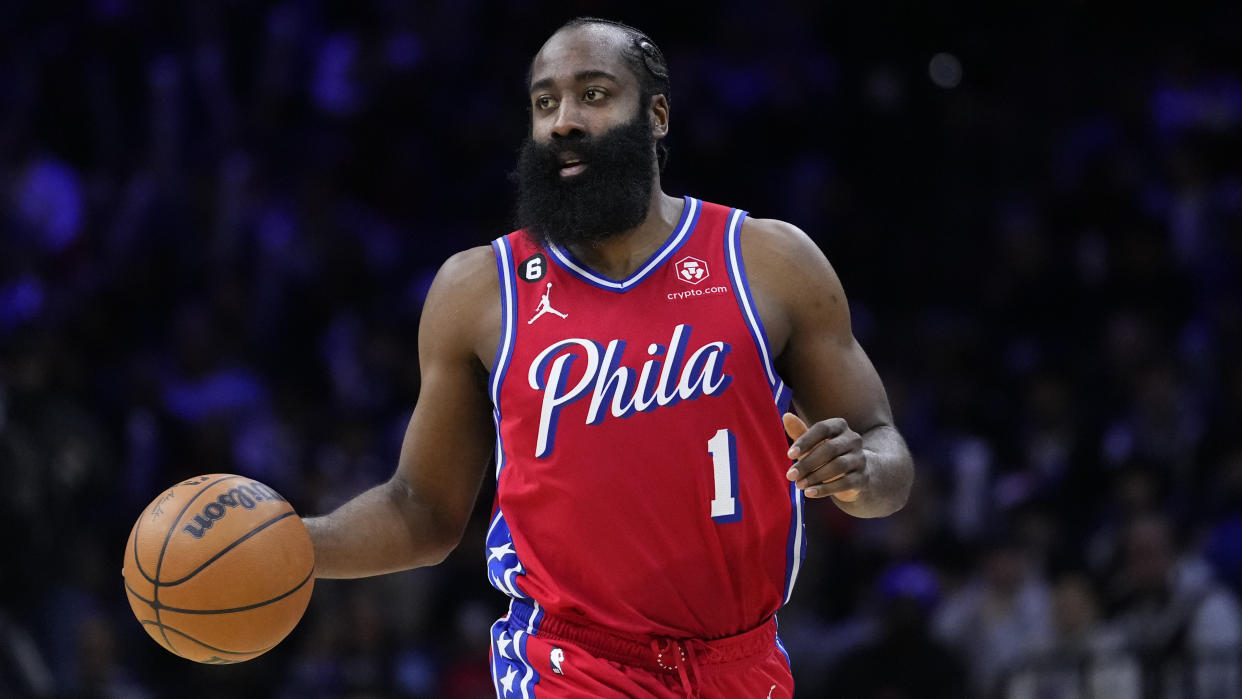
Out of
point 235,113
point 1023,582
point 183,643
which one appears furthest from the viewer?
A: point 235,113

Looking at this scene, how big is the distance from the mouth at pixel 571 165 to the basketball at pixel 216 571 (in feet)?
3.77

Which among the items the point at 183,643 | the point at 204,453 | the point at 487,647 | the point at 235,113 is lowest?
the point at 487,647

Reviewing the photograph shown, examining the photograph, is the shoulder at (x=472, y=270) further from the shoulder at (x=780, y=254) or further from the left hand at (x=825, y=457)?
the left hand at (x=825, y=457)

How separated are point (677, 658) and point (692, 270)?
99cm

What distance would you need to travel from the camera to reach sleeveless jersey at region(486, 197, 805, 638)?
3.70 meters

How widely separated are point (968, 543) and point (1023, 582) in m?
0.54

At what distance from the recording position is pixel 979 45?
39.8 ft

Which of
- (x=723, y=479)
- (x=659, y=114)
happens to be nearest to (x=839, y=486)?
(x=723, y=479)

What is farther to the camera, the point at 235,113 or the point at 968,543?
the point at 235,113

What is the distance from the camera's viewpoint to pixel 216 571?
3545 mm

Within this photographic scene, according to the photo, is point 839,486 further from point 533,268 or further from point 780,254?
point 533,268

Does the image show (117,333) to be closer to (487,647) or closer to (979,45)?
(487,647)

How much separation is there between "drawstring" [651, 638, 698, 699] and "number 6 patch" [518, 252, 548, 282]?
99cm

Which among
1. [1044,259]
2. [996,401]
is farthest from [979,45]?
[996,401]
